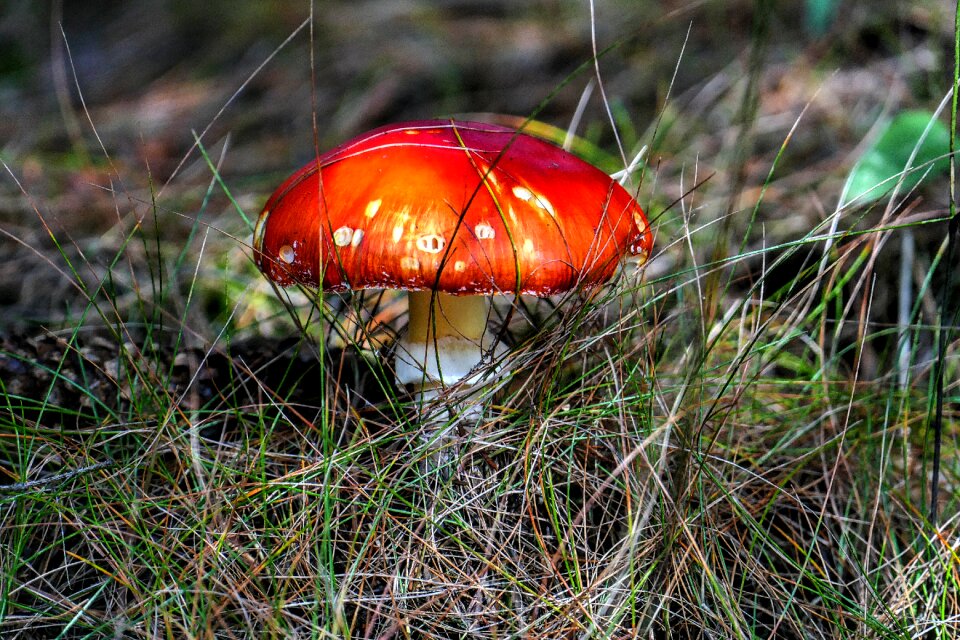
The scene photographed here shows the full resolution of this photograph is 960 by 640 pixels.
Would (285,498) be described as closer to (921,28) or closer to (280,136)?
(280,136)

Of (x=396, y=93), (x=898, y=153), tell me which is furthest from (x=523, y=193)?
(x=396, y=93)

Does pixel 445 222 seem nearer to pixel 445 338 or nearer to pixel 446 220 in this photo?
pixel 446 220

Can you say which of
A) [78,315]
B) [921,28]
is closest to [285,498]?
[78,315]

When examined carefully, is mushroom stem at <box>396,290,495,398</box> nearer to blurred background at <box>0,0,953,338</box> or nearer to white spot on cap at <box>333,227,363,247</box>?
white spot on cap at <box>333,227,363,247</box>

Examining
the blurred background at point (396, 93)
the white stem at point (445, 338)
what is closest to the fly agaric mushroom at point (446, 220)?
the white stem at point (445, 338)

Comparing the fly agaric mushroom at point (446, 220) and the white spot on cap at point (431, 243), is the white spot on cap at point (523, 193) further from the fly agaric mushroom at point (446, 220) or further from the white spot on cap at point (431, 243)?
the white spot on cap at point (431, 243)

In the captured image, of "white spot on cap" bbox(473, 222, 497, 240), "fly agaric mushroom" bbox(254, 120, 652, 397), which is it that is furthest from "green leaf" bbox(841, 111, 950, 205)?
"white spot on cap" bbox(473, 222, 497, 240)
